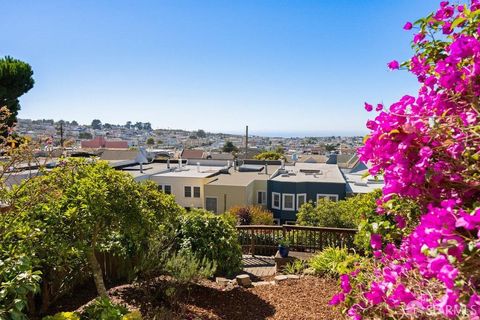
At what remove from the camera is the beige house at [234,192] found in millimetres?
20016

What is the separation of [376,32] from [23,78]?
756 inches

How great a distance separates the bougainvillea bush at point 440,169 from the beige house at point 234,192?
56.7ft

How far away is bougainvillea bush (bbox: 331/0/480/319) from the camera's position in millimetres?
1185

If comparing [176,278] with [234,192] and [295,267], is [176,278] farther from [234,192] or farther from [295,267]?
[234,192]

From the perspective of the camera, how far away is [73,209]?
3783mm

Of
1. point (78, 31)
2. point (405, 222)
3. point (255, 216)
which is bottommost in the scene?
point (255, 216)

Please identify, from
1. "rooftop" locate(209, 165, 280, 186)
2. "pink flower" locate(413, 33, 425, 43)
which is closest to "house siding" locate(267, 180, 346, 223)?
"rooftop" locate(209, 165, 280, 186)

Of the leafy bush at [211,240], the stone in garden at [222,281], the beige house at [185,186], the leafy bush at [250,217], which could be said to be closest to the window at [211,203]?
the beige house at [185,186]

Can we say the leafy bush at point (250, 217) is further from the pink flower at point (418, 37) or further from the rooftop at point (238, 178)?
the pink flower at point (418, 37)

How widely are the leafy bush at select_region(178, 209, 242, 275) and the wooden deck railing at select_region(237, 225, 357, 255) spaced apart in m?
2.48

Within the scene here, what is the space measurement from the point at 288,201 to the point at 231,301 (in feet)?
49.5

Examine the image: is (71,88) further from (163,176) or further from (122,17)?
(122,17)

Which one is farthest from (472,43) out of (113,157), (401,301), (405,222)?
(113,157)

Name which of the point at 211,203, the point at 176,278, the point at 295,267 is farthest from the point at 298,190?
the point at 176,278
